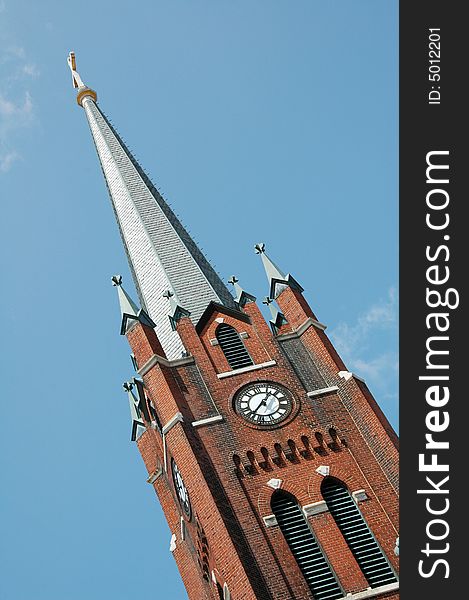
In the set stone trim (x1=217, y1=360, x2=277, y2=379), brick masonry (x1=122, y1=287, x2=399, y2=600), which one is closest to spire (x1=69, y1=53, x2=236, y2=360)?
brick masonry (x1=122, y1=287, x2=399, y2=600)

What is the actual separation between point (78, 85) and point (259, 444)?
108 ft

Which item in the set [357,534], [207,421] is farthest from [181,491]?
[357,534]

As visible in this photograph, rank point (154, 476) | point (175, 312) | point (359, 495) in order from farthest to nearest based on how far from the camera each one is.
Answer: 1. point (154, 476)
2. point (175, 312)
3. point (359, 495)

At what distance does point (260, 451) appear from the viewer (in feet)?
88.6

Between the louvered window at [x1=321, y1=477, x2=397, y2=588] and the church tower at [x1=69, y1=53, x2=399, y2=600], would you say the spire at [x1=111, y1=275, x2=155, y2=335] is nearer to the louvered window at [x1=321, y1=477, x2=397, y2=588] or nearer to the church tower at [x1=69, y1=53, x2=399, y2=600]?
the church tower at [x1=69, y1=53, x2=399, y2=600]

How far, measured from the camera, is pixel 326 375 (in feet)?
98.3

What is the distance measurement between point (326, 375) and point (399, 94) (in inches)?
531

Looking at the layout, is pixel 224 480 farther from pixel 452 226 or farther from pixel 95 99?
pixel 95 99

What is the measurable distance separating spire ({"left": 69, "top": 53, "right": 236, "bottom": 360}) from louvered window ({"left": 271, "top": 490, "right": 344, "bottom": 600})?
8342 millimetres

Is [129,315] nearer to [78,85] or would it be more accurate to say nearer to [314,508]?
[314,508]

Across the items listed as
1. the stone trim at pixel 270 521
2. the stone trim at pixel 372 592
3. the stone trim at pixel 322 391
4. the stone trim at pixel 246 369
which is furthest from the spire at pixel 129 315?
the stone trim at pixel 372 592

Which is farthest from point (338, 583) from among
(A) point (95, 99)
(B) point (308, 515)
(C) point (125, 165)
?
(A) point (95, 99)

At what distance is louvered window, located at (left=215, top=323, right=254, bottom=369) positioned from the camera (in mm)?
30891

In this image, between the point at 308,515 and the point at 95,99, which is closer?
the point at 308,515
